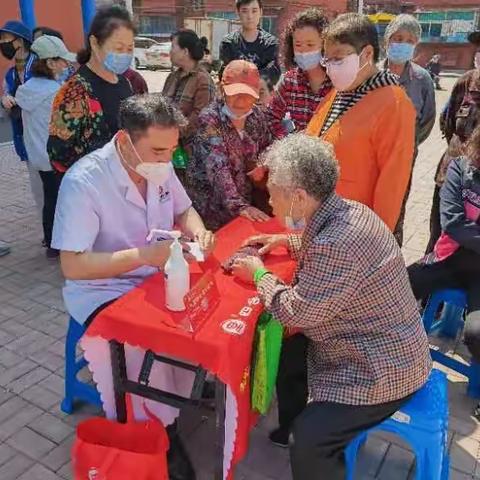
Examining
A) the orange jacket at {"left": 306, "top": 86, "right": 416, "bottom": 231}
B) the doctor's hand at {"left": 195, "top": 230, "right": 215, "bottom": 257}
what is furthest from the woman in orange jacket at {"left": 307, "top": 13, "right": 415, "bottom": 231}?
the doctor's hand at {"left": 195, "top": 230, "right": 215, "bottom": 257}

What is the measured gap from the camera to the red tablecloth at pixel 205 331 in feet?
5.15

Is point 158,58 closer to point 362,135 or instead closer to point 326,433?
point 362,135

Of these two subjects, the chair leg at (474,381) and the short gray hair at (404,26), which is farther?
the short gray hair at (404,26)

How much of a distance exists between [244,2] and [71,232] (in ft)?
9.37

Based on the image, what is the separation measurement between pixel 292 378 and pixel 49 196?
8.42 feet

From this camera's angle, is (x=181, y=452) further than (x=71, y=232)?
Yes

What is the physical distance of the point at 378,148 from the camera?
89.3 inches

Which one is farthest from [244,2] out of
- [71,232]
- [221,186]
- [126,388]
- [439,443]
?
[439,443]

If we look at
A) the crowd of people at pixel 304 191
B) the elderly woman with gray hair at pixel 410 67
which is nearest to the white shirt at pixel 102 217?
the crowd of people at pixel 304 191

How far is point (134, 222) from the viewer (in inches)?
83.0

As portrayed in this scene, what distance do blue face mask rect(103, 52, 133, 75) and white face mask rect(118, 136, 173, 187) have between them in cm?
97

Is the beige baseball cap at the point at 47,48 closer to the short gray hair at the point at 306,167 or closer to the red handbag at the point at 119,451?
the short gray hair at the point at 306,167

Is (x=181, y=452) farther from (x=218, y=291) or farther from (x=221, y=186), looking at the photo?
(x=221, y=186)

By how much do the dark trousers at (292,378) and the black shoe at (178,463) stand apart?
0.45m
